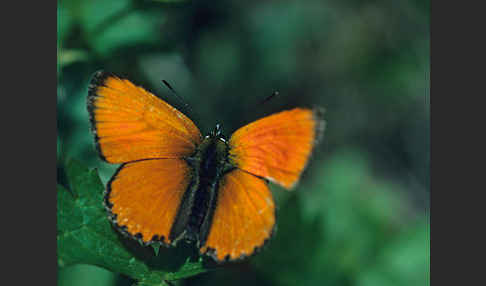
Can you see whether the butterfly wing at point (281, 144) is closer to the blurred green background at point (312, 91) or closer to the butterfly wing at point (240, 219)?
the butterfly wing at point (240, 219)

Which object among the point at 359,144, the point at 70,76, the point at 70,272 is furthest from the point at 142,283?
the point at 359,144

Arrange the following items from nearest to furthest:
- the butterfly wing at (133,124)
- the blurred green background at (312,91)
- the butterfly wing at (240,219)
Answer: the butterfly wing at (240,219) → the butterfly wing at (133,124) → the blurred green background at (312,91)

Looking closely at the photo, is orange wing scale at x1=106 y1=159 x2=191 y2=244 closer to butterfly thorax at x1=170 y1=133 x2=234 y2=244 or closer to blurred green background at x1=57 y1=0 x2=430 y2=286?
butterfly thorax at x1=170 y1=133 x2=234 y2=244

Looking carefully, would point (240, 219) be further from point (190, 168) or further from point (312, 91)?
point (312, 91)

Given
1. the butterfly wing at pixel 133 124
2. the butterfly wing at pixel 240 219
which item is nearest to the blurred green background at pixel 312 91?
the butterfly wing at pixel 133 124

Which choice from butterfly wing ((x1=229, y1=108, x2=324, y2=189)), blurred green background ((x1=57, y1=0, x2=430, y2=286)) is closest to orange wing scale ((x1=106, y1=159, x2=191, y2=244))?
butterfly wing ((x1=229, y1=108, x2=324, y2=189))

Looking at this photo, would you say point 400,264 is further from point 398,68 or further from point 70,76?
point 70,76
